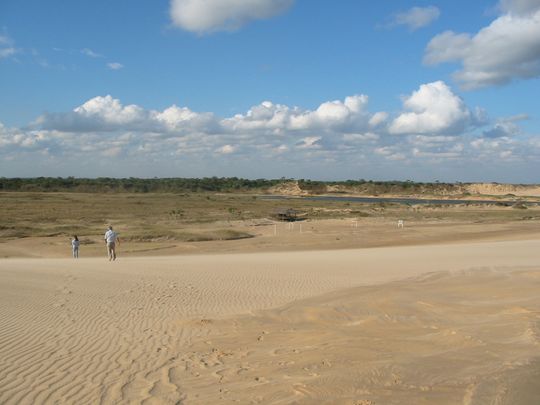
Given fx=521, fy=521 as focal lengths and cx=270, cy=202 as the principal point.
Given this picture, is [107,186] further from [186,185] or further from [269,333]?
[269,333]

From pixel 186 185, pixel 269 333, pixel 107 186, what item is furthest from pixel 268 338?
pixel 186 185

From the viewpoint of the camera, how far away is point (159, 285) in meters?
16.7

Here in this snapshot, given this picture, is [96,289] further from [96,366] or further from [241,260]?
[241,260]

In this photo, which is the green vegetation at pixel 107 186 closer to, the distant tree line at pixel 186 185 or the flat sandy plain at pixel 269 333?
the distant tree line at pixel 186 185

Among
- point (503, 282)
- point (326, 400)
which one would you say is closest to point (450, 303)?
point (503, 282)

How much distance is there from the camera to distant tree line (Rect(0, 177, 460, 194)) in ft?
380

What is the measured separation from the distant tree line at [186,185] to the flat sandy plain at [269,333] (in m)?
102

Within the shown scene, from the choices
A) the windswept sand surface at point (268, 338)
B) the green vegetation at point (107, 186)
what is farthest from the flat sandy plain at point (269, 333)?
the green vegetation at point (107, 186)

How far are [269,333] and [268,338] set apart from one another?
0.45 metres

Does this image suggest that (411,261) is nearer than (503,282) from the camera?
No

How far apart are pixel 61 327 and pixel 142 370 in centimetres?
361

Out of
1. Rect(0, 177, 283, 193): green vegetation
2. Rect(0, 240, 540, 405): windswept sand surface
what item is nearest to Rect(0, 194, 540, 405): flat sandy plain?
Rect(0, 240, 540, 405): windswept sand surface

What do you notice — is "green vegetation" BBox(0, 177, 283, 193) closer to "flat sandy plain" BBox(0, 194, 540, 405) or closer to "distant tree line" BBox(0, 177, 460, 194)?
"distant tree line" BBox(0, 177, 460, 194)

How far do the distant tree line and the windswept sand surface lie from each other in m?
104
